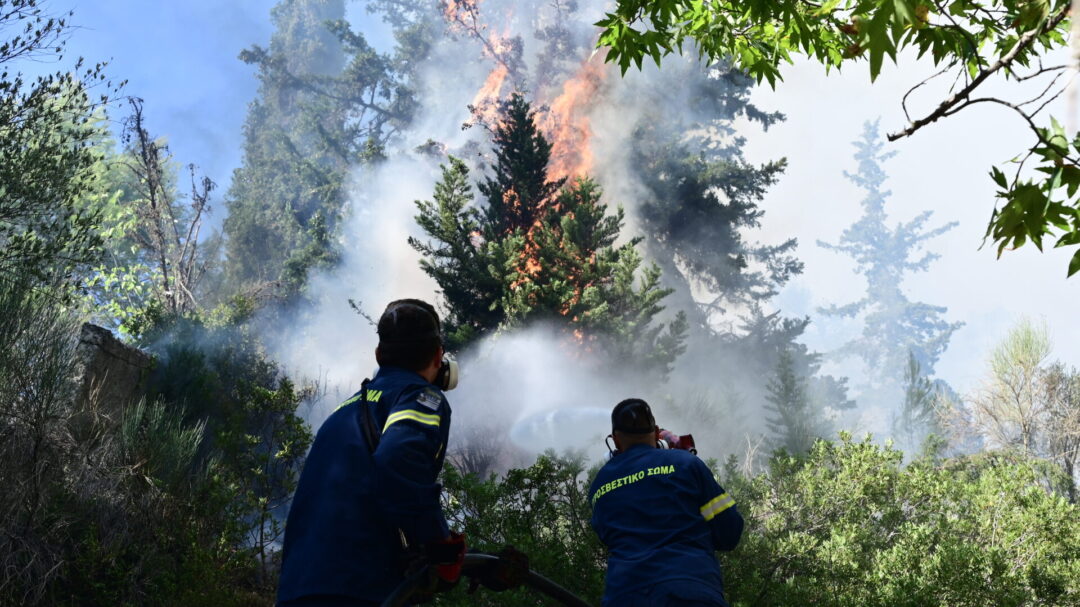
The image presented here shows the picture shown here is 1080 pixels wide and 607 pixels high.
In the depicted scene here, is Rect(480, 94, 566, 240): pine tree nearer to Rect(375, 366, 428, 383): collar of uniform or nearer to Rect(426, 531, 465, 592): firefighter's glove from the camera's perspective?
Rect(375, 366, 428, 383): collar of uniform

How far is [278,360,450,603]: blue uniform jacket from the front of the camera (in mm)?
2459

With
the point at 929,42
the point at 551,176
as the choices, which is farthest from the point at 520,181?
the point at 929,42

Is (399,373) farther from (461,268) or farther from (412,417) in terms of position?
(461,268)

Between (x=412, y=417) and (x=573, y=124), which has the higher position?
(x=573, y=124)

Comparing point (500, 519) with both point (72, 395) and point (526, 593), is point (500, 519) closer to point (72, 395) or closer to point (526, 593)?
point (526, 593)

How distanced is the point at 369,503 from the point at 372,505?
0.01 meters

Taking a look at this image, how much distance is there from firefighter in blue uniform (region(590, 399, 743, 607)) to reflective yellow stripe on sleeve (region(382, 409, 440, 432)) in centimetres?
108

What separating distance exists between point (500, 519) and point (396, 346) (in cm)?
295

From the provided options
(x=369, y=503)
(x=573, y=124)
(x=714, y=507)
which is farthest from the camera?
(x=573, y=124)

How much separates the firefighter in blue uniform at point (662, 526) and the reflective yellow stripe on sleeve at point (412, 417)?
1080mm

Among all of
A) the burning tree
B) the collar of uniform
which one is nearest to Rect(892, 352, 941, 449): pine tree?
the burning tree

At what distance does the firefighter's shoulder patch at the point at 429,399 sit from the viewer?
2.60 metres

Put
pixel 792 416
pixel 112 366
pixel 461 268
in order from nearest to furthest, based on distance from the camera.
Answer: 1. pixel 112 366
2. pixel 461 268
3. pixel 792 416

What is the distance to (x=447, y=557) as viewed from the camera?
8.36 feet
